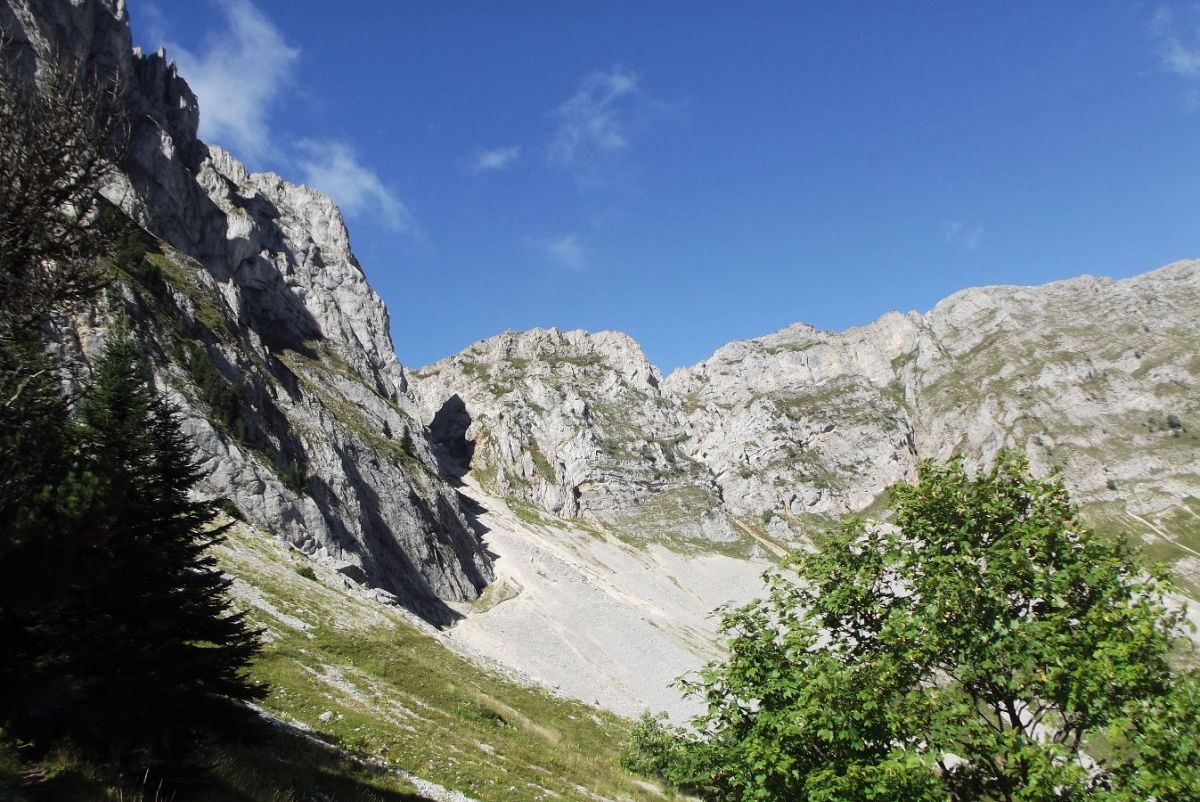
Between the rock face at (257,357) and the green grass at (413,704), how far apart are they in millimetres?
28330

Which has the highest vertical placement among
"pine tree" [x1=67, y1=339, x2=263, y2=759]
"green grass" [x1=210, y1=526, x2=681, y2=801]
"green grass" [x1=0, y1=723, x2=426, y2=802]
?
"pine tree" [x1=67, y1=339, x2=263, y2=759]

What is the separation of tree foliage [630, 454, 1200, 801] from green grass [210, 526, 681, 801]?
41.9 feet


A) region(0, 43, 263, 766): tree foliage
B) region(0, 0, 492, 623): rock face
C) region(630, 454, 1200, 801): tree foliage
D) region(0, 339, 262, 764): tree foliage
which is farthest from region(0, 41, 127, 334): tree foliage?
region(0, 0, 492, 623): rock face

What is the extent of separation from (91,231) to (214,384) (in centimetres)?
8684

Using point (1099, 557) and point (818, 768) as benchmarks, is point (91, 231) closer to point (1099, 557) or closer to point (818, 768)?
point (818, 768)

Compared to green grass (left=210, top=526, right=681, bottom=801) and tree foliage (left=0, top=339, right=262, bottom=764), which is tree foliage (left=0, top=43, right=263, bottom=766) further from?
green grass (left=210, top=526, right=681, bottom=801)

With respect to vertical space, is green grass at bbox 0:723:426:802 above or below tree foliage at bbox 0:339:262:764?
below

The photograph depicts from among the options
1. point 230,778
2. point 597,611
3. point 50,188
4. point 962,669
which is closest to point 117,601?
point 230,778

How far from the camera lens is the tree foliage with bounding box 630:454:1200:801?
1016cm

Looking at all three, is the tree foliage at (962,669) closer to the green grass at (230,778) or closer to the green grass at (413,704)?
the green grass at (230,778)

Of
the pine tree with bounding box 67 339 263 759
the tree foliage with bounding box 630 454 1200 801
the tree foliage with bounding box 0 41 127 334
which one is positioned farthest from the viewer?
the pine tree with bounding box 67 339 263 759

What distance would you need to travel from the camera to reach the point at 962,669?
12.0 metres

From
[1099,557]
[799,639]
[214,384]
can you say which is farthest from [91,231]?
[214,384]

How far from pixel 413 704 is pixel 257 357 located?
104776 millimetres
